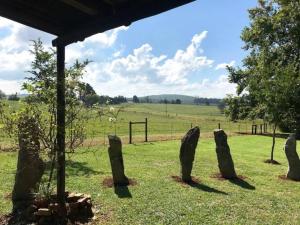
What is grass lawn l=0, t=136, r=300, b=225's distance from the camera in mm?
8820

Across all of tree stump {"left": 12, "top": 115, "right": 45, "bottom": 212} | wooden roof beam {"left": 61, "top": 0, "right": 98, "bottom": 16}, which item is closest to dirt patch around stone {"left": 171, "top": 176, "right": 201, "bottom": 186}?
tree stump {"left": 12, "top": 115, "right": 45, "bottom": 212}

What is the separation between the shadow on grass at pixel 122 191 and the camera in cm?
1057

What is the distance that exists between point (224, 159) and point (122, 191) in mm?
4641

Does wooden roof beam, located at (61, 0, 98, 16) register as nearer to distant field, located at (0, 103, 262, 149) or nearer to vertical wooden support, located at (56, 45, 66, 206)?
vertical wooden support, located at (56, 45, 66, 206)

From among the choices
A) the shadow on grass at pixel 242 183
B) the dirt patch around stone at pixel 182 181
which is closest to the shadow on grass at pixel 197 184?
the dirt patch around stone at pixel 182 181

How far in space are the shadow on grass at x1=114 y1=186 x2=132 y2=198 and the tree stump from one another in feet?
7.59

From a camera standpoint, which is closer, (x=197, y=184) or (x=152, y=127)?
(x=197, y=184)

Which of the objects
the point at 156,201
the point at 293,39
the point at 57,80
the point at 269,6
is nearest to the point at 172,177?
the point at 156,201

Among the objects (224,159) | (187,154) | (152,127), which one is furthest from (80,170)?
(152,127)

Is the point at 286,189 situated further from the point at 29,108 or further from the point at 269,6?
the point at 269,6

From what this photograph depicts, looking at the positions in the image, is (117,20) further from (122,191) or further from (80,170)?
(80,170)

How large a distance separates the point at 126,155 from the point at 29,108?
12.6 meters

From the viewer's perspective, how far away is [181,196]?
10.7 meters

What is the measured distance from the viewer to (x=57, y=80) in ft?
24.3
